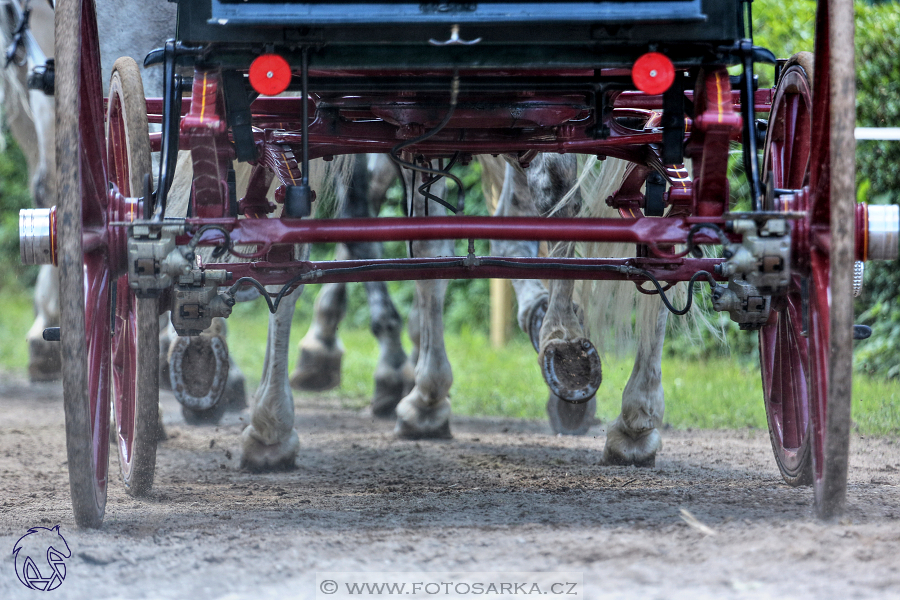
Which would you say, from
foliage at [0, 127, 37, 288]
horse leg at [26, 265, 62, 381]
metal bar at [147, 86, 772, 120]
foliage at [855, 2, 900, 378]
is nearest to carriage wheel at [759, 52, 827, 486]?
metal bar at [147, 86, 772, 120]

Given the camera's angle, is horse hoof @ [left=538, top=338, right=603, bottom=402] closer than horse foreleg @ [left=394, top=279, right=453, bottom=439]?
Yes

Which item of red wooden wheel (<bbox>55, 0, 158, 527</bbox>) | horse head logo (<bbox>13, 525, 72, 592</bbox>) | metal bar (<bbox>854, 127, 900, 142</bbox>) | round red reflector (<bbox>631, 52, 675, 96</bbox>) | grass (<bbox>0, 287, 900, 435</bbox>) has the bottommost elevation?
grass (<bbox>0, 287, 900, 435</bbox>)

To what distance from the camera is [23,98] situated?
5832 mm

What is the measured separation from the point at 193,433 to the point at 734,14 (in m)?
3.05

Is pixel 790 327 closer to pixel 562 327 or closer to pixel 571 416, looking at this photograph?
pixel 562 327

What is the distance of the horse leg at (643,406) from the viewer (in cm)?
320

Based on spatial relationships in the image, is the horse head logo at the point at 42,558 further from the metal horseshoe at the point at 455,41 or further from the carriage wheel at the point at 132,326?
the metal horseshoe at the point at 455,41

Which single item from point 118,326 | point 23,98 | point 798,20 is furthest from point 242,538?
point 798,20

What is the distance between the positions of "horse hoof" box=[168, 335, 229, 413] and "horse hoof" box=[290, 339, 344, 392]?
194 cm

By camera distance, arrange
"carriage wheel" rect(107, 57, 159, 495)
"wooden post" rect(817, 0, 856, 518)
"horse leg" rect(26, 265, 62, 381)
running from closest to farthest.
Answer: "wooden post" rect(817, 0, 856, 518) < "carriage wheel" rect(107, 57, 159, 495) < "horse leg" rect(26, 265, 62, 381)

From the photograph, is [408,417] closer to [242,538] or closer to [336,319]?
[336,319]

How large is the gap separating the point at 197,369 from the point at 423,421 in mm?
996

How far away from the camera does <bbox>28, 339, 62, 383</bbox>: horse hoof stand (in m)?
6.17

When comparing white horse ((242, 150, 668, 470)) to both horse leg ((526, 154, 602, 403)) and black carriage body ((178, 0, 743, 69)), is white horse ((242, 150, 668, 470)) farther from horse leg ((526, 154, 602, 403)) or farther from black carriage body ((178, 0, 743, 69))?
black carriage body ((178, 0, 743, 69))
